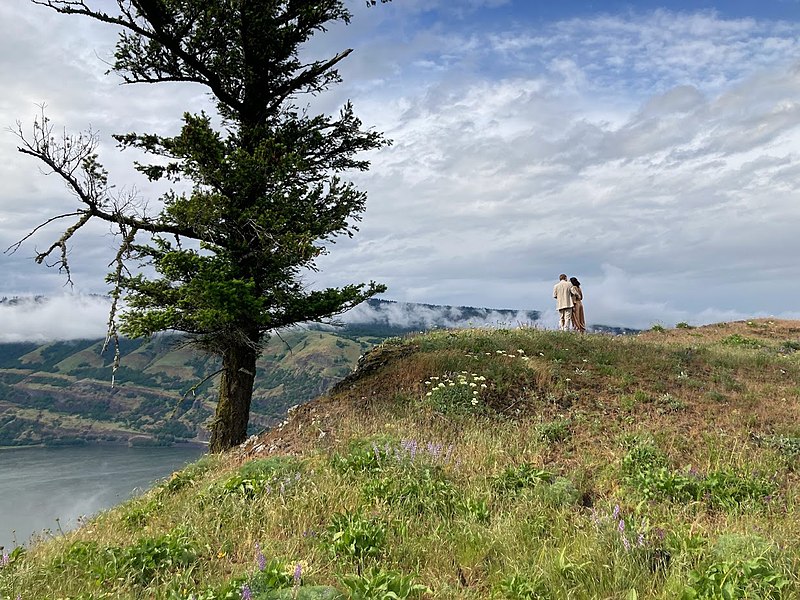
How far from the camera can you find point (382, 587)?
4.14 m

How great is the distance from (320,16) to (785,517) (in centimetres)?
1412

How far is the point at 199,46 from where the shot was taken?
1284cm

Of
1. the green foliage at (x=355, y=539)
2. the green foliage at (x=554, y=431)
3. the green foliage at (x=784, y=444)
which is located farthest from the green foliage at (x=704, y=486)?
the green foliage at (x=355, y=539)

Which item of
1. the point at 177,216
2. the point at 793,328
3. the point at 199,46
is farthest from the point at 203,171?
the point at 793,328

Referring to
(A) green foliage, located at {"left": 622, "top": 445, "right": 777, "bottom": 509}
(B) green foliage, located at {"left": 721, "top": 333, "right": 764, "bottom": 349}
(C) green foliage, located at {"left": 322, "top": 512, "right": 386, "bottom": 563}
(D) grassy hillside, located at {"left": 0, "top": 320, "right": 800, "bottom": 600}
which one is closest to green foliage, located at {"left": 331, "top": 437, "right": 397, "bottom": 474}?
(D) grassy hillside, located at {"left": 0, "top": 320, "right": 800, "bottom": 600}

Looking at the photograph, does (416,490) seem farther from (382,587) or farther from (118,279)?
(118,279)

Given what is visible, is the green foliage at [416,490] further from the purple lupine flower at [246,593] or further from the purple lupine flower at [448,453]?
the purple lupine flower at [246,593]

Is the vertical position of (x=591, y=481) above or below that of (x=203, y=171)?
below

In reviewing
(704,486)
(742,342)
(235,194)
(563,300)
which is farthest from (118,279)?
(742,342)

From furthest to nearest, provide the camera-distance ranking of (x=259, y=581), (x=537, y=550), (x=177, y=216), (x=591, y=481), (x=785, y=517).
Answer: (x=177, y=216), (x=591, y=481), (x=785, y=517), (x=537, y=550), (x=259, y=581)

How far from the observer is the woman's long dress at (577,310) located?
22.0 meters

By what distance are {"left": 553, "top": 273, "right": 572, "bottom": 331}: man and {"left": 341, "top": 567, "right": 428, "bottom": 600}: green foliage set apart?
1862 centimetres

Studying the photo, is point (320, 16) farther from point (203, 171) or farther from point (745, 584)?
point (745, 584)

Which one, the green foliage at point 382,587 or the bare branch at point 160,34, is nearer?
the green foliage at point 382,587
